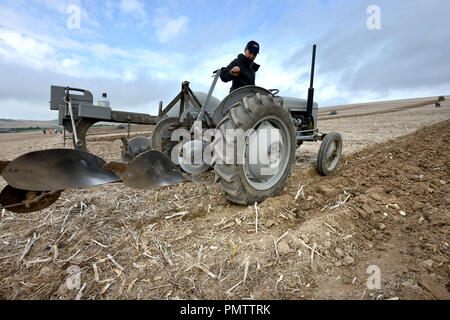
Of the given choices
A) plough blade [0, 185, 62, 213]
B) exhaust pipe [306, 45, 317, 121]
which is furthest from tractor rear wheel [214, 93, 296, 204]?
exhaust pipe [306, 45, 317, 121]

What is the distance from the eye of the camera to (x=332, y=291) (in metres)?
1.45

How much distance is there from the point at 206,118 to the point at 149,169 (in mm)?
1065

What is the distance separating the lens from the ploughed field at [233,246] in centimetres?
147

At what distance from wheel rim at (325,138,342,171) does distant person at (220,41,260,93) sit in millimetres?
2049

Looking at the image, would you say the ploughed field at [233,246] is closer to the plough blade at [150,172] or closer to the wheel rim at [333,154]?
the plough blade at [150,172]

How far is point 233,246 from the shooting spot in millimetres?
1799

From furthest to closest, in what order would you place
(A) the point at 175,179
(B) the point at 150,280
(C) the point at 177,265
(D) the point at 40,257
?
(A) the point at 175,179 → (D) the point at 40,257 → (C) the point at 177,265 → (B) the point at 150,280

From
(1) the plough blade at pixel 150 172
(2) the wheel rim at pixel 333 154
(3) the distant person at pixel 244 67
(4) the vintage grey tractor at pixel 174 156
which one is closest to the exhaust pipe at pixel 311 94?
(2) the wheel rim at pixel 333 154

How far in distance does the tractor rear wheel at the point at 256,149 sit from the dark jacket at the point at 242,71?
655 millimetres

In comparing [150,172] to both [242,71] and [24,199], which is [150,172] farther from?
[242,71]

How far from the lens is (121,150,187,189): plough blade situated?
191cm
